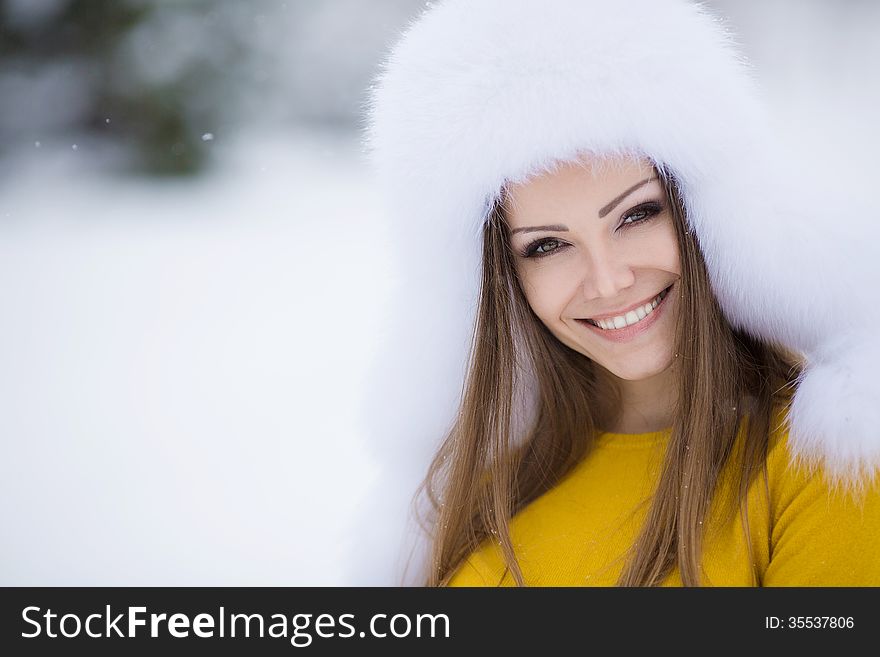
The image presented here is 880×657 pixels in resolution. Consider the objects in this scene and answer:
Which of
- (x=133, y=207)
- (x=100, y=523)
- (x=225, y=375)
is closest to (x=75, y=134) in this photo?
(x=133, y=207)

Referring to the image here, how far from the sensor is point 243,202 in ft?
15.9

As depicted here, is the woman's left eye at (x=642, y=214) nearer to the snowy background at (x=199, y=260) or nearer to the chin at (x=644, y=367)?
the chin at (x=644, y=367)

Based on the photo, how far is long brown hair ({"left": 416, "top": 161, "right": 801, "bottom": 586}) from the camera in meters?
1.21

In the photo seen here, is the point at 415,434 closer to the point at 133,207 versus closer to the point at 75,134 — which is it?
the point at 133,207

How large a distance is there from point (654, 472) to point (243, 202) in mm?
3987

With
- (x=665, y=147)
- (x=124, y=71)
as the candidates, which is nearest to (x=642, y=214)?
(x=665, y=147)

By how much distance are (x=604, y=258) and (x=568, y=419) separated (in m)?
0.45

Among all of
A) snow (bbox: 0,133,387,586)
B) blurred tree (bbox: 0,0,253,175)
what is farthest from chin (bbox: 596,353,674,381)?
blurred tree (bbox: 0,0,253,175)

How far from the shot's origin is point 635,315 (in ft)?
4.19

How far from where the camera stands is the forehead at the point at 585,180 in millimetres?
1166

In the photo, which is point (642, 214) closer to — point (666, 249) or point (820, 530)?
point (666, 249)

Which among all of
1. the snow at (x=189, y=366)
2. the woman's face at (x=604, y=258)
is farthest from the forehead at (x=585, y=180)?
the snow at (x=189, y=366)

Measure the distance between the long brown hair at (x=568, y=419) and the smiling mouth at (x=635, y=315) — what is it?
47mm

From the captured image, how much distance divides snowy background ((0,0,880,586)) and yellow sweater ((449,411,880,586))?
1405mm
